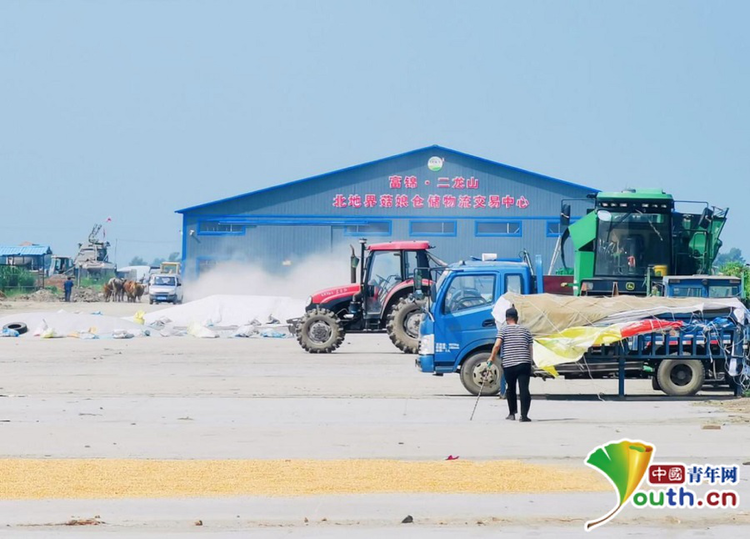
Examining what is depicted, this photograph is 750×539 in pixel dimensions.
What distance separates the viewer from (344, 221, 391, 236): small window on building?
61.7m

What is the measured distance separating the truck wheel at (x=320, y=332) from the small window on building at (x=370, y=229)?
31.0 m

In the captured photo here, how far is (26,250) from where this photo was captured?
103250mm

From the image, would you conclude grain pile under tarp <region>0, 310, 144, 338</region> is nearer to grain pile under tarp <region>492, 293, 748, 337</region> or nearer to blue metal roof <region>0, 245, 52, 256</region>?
grain pile under tarp <region>492, 293, 748, 337</region>

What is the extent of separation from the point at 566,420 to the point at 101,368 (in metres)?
13.0

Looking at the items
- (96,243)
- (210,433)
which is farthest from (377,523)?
(96,243)

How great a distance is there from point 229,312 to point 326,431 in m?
32.7

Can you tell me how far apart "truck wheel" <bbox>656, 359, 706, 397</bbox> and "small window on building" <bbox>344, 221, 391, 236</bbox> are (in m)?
42.3

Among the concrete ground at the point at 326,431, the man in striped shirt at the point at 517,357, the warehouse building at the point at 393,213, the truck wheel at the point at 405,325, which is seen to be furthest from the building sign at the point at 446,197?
the man in striped shirt at the point at 517,357

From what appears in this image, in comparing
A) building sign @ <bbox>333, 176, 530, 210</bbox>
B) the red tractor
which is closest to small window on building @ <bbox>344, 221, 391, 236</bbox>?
building sign @ <bbox>333, 176, 530, 210</bbox>

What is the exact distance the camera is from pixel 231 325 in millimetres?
46219

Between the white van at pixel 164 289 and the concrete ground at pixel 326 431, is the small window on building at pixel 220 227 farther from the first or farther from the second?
the concrete ground at pixel 326 431

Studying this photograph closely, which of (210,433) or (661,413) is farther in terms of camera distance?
(661,413)

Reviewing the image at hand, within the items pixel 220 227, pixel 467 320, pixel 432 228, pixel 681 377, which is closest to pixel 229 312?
pixel 220 227

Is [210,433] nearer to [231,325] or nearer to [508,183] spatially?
[231,325]
